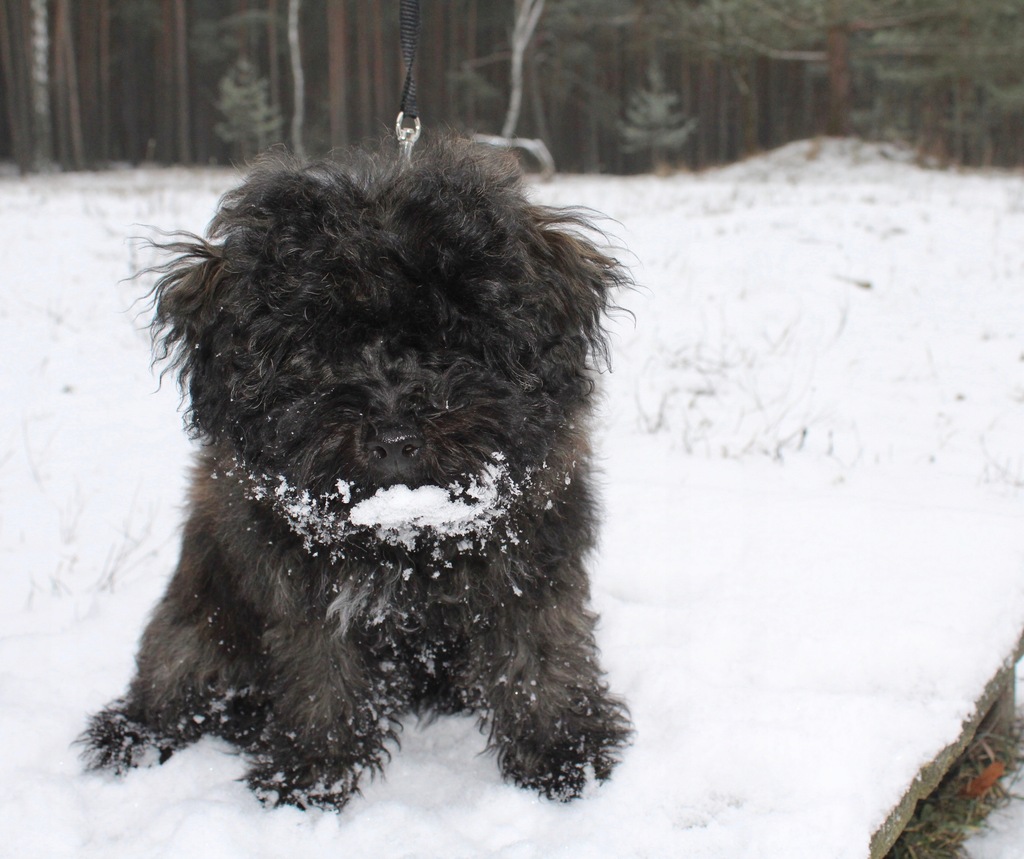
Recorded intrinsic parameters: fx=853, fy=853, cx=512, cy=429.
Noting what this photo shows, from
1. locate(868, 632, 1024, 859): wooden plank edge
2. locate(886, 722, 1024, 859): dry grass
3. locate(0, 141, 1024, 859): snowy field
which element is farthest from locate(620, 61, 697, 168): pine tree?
locate(868, 632, 1024, 859): wooden plank edge

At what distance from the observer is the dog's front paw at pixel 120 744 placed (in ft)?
9.42

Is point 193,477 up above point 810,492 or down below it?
above

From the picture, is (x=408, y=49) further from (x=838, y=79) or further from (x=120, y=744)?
(x=838, y=79)

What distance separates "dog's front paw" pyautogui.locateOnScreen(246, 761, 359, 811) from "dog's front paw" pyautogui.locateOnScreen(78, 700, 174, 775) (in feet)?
1.48

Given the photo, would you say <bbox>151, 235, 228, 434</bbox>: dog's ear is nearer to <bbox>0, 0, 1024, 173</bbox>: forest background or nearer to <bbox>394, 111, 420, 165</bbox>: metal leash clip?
<bbox>394, 111, 420, 165</bbox>: metal leash clip

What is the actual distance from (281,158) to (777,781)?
2.49m

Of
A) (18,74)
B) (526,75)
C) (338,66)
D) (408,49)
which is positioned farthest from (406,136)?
(526,75)

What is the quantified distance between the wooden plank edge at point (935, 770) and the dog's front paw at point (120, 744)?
2.31 meters

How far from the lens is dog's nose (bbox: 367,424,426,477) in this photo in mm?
2047

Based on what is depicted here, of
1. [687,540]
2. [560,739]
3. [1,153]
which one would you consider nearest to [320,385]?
[560,739]

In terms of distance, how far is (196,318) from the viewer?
8.00ft

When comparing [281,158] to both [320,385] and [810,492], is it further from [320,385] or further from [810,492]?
[810,492]

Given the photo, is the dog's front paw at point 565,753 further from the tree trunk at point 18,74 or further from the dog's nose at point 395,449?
the tree trunk at point 18,74

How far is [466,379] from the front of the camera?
2.16 m
